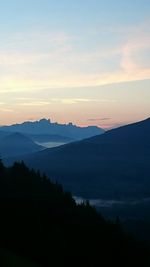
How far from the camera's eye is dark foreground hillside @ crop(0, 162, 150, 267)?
96250 mm

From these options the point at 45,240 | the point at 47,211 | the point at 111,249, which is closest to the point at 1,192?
the point at 47,211

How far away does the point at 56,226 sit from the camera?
10812 centimetres

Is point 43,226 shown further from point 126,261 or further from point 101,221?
point 101,221

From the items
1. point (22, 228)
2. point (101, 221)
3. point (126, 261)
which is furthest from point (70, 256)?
point (101, 221)

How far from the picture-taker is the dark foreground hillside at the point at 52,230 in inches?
3789

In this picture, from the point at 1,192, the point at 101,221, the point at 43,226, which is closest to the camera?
the point at 43,226

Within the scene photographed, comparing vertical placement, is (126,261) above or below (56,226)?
below

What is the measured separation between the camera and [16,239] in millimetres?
95938

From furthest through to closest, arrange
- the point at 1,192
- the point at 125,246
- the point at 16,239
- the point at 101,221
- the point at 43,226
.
A: the point at 101,221
the point at 125,246
the point at 1,192
the point at 43,226
the point at 16,239

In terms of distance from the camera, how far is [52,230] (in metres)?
104

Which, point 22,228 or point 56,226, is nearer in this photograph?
point 22,228

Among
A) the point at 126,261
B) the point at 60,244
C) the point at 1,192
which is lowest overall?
the point at 126,261

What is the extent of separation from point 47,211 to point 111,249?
18.9 metres

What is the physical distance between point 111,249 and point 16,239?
98.6 ft
